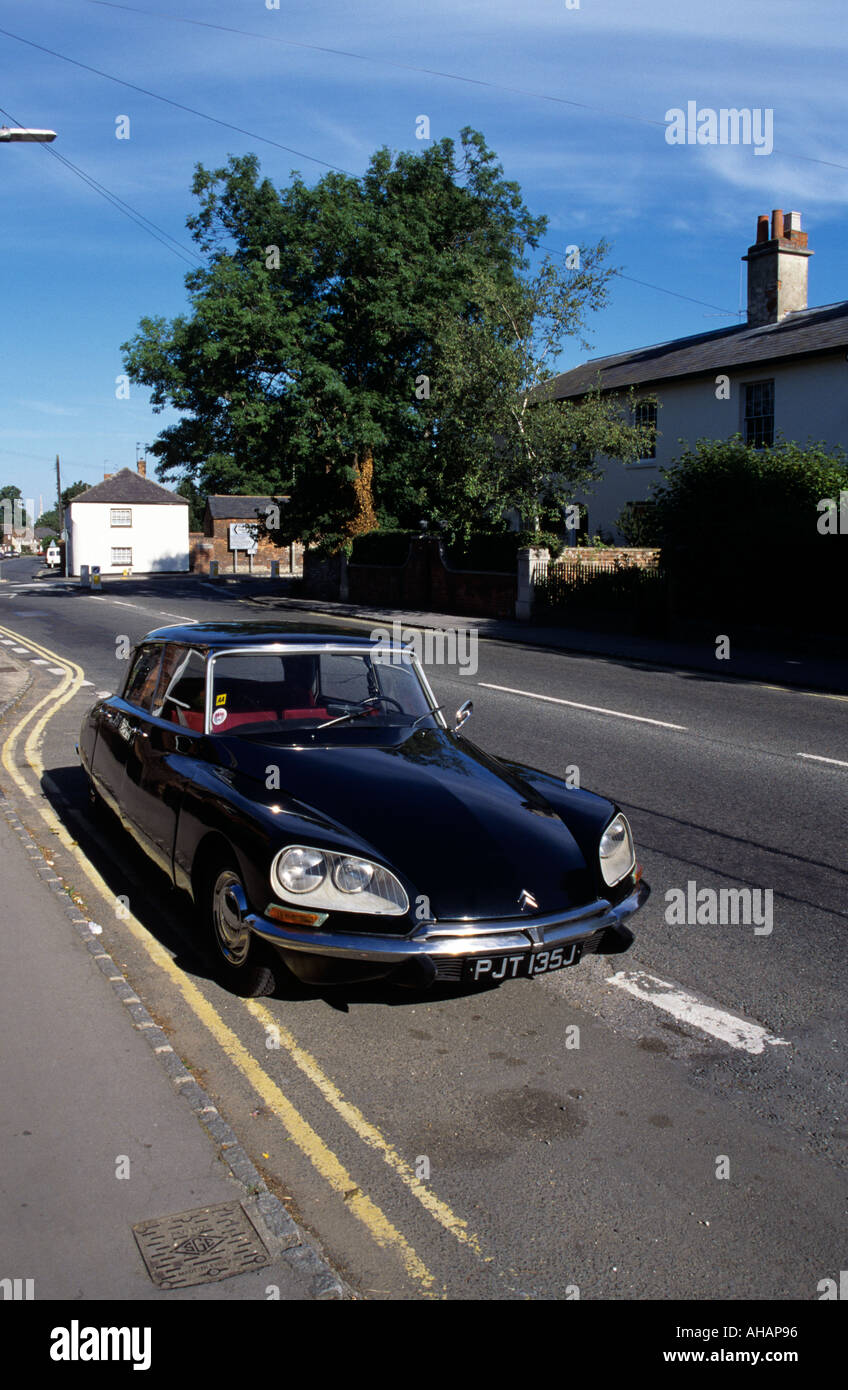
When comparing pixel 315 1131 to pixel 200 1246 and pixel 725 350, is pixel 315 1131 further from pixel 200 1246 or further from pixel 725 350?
pixel 725 350

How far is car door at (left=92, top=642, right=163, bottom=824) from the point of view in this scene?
245 inches

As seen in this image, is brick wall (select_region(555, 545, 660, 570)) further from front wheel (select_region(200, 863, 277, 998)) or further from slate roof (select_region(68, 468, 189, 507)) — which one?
slate roof (select_region(68, 468, 189, 507))

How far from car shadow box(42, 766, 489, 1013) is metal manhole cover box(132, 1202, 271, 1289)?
1090 mm

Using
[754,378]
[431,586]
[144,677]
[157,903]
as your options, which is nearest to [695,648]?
[754,378]

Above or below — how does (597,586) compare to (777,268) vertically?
below

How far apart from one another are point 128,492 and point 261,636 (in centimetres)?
7344

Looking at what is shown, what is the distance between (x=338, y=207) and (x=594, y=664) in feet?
70.9

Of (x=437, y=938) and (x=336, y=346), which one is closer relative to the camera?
(x=437, y=938)

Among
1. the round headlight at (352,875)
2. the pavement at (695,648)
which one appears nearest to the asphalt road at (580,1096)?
the round headlight at (352,875)

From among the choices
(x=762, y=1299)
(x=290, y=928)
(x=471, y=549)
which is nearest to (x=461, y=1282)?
(x=762, y=1299)

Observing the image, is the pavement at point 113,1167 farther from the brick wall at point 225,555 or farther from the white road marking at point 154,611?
the brick wall at point 225,555

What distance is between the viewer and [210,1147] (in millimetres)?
3389

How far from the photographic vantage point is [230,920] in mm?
4520

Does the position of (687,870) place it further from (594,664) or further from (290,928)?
(594,664)
